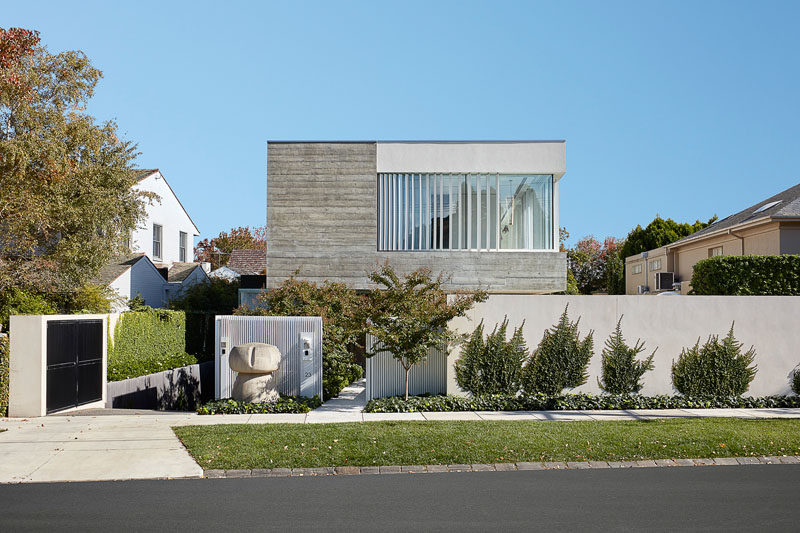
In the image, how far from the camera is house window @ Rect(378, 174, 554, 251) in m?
22.6

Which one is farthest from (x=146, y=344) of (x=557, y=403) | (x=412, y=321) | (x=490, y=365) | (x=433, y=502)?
(x=433, y=502)

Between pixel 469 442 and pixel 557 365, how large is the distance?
564cm

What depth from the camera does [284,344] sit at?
1638 cm

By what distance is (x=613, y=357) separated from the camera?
16359 mm

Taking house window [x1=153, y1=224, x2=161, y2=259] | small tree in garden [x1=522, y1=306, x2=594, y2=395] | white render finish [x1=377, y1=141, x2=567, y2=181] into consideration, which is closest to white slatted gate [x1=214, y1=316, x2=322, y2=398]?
small tree in garden [x1=522, y1=306, x2=594, y2=395]

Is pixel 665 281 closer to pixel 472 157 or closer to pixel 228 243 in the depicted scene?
pixel 472 157

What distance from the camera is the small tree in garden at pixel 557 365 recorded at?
16.2m

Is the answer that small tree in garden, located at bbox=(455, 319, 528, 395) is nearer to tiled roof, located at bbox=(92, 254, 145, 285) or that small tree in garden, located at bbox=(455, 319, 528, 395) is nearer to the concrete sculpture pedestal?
the concrete sculpture pedestal

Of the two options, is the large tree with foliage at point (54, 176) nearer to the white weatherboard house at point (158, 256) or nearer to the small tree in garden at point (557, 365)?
the white weatherboard house at point (158, 256)

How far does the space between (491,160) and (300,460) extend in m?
14.5

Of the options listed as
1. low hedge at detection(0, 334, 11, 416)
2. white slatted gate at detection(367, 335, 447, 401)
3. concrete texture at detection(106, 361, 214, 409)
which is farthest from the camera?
concrete texture at detection(106, 361, 214, 409)

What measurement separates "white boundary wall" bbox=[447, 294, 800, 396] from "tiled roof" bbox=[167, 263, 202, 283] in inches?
771

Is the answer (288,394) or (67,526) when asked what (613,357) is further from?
(67,526)

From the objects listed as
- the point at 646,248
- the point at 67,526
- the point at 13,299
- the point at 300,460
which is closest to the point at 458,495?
the point at 300,460
